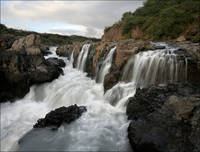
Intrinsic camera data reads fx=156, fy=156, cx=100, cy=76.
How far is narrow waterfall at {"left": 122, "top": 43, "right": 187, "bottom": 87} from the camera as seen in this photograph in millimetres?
7930

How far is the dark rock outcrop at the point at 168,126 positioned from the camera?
4.82 metres

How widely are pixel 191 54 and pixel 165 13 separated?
49.1ft

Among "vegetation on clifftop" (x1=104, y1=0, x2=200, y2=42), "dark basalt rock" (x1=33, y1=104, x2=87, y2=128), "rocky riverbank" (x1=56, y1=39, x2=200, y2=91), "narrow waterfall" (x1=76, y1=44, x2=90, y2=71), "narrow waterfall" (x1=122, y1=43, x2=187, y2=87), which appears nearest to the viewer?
"dark basalt rock" (x1=33, y1=104, x2=87, y2=128)

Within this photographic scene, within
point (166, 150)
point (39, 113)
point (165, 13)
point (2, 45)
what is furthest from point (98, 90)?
point (165, 13)

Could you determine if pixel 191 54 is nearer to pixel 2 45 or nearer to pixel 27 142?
pixel 27 142

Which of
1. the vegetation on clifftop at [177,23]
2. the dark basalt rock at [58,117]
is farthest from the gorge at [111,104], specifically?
the vegetation on clifftop at [177,23]

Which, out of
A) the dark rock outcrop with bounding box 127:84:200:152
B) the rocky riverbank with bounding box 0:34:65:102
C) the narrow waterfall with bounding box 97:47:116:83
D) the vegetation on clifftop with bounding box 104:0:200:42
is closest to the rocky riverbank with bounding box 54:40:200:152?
the dark rock outcrop with bounding box 127:84:200:152

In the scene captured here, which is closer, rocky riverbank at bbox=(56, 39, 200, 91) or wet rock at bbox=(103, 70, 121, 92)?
rocky riverbank at bbox=(56, 39, 200, 91)

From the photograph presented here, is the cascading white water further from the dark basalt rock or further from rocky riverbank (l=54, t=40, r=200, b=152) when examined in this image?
rocky riverbank (l=54, t=40, r=200, b=152)

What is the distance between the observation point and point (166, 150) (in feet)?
15.7

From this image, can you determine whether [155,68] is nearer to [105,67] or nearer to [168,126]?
[168,126]

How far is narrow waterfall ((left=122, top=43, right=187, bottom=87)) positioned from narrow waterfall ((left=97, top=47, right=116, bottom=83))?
243cm

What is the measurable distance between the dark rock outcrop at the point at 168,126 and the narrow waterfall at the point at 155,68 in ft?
5.13

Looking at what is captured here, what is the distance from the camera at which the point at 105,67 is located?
43.5ft
